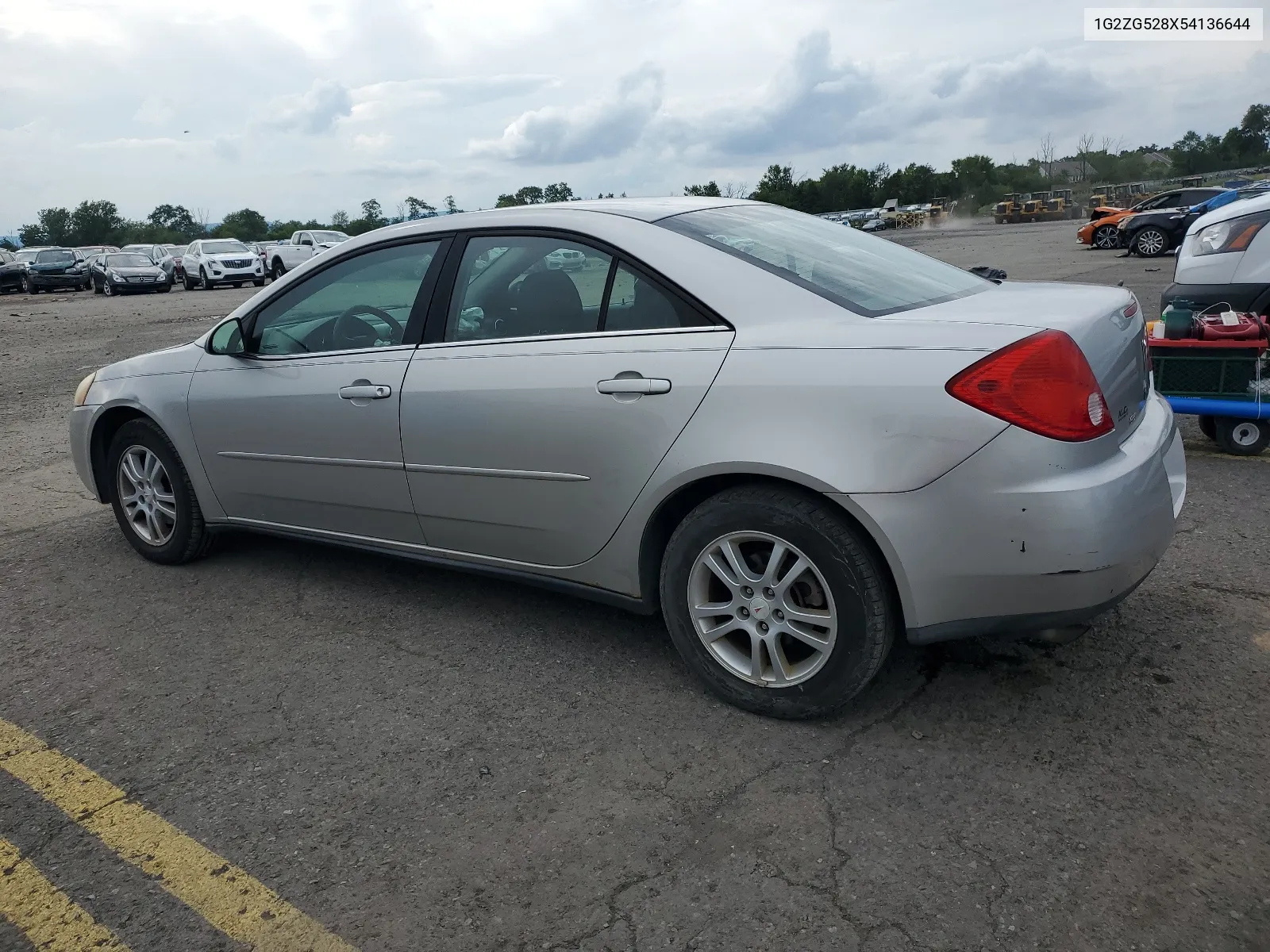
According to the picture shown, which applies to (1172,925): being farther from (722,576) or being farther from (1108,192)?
(1108,192)

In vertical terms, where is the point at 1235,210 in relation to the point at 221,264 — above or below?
below

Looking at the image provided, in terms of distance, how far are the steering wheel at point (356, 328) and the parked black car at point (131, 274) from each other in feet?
109

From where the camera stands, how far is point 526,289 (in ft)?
11.7

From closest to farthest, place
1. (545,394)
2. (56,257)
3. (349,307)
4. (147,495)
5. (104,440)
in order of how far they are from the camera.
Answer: (545,394) → (349,307) → (147,495) → (104,440) → (56,257)

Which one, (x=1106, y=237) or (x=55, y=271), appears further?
(x=55, y=271)

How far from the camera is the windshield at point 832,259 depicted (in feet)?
10.4

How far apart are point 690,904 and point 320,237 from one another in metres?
38.1


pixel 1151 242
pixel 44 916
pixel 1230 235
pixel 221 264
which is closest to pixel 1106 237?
pixel 1151 242

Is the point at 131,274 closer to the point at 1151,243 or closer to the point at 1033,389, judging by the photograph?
the point at 1151,243

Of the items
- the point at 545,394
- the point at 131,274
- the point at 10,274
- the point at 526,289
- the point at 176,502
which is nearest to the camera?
the point at 545,394

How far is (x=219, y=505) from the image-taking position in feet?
15.0

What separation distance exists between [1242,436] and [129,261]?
3524 centimetres

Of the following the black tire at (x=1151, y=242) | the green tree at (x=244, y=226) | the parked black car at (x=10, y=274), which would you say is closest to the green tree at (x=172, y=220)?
the green tree at (x=244, y=226)

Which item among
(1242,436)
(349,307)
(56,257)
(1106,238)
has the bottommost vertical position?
(1106,238)
